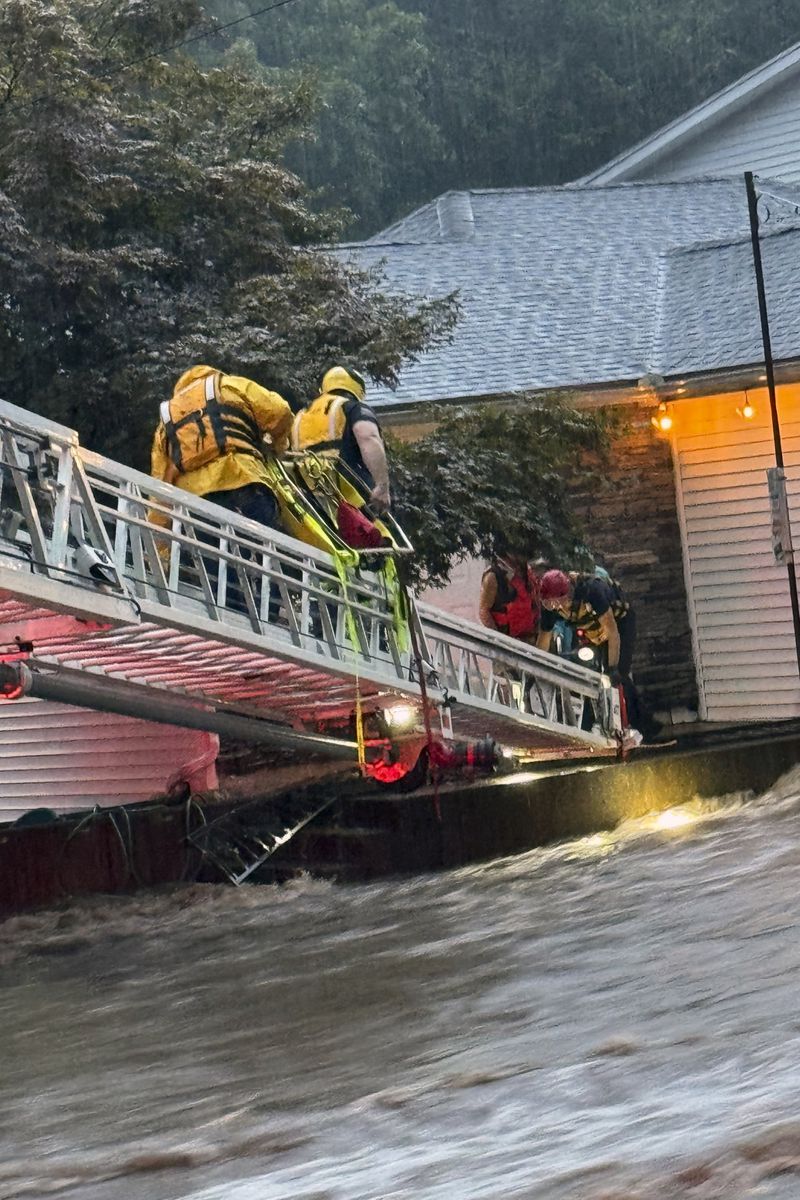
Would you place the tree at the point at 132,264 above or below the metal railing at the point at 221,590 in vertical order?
above

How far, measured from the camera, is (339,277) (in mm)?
13023

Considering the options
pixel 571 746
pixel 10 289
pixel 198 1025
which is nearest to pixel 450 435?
pixel 571 746

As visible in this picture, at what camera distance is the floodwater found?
5254 mm

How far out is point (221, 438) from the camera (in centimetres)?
978

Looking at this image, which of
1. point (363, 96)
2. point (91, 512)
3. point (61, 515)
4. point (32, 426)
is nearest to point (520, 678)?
point (91, 512)

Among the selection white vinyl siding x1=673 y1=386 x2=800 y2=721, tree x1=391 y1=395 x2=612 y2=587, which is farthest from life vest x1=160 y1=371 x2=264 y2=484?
white vinyl siding x1=673 y1=386 x2=800 y2=721

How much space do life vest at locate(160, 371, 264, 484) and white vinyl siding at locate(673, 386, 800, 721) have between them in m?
8.13

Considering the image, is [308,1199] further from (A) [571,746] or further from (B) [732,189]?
(B) [732,189]

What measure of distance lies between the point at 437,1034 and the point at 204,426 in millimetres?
3914

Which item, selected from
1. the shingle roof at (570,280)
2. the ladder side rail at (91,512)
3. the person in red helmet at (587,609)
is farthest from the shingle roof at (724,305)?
the ladder side rail at (91,512)

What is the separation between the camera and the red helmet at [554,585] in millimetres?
13398

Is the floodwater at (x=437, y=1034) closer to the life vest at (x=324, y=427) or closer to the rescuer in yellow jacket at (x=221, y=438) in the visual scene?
the rescuer in yellow jacket at (x=221, y=438)

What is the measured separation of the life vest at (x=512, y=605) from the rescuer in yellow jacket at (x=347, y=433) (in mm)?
2993

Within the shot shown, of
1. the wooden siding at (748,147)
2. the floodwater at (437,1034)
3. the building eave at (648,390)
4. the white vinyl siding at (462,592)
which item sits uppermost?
the wooden siding at (748,147)
